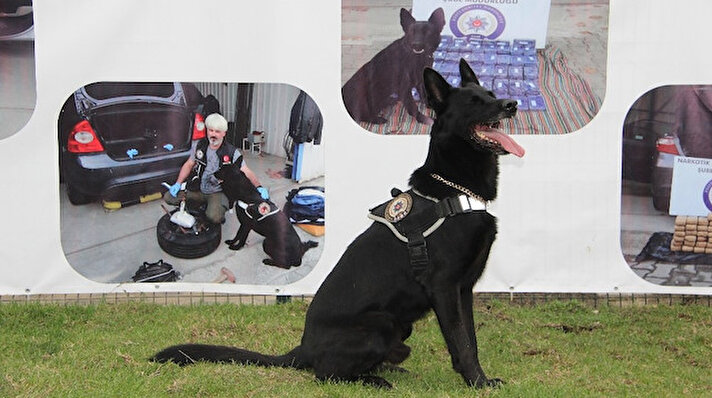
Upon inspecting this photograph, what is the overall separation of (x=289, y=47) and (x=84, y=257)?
186 cm

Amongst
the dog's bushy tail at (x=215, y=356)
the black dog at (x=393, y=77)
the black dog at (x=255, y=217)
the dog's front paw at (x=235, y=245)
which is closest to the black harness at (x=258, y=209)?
the black dog at (x=255, y=217)

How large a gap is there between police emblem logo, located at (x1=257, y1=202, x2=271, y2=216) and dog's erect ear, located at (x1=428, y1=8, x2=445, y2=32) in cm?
153

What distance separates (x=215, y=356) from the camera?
12.9ft

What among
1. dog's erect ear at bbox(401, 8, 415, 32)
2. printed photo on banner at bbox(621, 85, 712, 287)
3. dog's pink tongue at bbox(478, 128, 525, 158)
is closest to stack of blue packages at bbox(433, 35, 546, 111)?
dog's erect ear at bbox(401, 8, 415, 32)

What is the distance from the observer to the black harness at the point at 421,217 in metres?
3.62

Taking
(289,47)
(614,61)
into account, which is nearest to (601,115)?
(614,61)

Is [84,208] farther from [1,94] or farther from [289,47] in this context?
[289,47]

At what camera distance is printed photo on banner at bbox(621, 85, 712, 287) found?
4.95m

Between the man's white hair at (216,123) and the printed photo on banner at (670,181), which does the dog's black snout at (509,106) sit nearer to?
the printed photo on banner at (670,181)

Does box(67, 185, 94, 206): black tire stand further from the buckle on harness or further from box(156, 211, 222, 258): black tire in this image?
the buckle on harness

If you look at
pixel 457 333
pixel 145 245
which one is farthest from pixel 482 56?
pixel 145 245

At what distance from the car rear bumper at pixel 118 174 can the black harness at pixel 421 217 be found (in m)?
1.88

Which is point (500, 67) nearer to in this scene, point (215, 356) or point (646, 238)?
point (646, 238)

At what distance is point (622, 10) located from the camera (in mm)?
Answer: 4938
